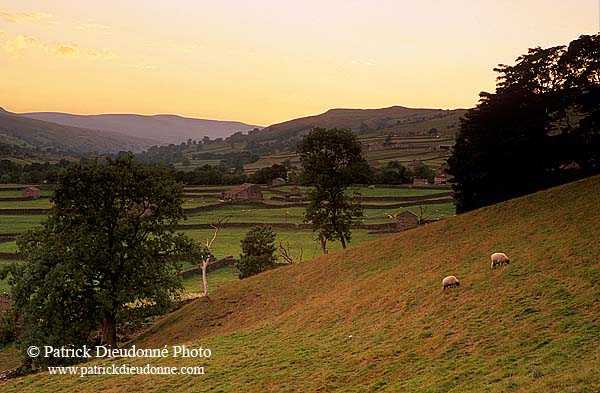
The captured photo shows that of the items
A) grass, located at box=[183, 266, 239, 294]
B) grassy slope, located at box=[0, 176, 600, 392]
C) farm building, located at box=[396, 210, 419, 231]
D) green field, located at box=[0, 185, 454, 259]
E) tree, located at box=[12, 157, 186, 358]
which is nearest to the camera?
grassy slope, located at box=[0, 176, 600, 392]

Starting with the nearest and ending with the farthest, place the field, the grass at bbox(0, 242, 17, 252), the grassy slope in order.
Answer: the grassy slope < the grass at bbox(0, 242, 17, 252) < the field

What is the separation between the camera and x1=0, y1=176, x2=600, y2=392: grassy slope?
48.2 feet

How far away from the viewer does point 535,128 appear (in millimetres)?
45469

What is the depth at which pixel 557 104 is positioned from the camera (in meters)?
45.2

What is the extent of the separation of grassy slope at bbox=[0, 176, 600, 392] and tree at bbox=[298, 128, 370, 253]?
35.3 feet

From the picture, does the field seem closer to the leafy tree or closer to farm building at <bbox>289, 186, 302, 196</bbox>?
farm building at <bbox>289, 186, 302, 196</bbox>

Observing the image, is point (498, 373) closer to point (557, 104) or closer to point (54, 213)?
point (54, 213)

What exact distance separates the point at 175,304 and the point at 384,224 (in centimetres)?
4568

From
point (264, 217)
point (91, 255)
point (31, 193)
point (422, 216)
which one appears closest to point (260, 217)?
point (264, 217)

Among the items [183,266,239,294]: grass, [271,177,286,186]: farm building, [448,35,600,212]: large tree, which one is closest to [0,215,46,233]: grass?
[183,266,239,294]: grass

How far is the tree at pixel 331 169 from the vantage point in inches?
1809

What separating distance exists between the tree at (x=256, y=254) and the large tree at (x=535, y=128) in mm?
19984

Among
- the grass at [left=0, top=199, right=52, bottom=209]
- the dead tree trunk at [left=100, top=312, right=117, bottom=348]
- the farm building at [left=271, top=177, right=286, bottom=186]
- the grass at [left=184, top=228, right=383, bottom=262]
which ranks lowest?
the grass at [left=184, top=228, right=383, bottom=262]

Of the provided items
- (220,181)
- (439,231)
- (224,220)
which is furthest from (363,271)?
(220,181)
